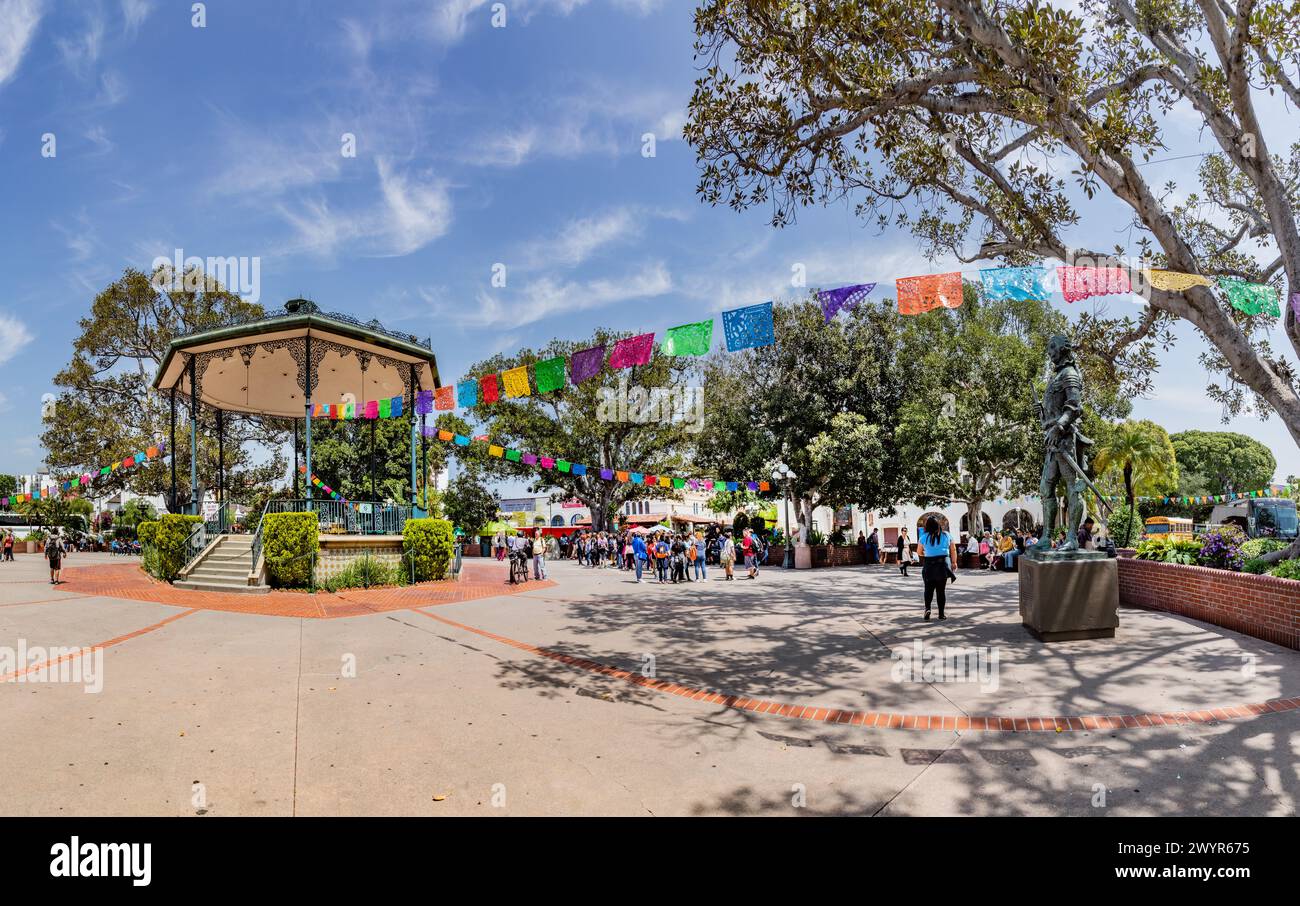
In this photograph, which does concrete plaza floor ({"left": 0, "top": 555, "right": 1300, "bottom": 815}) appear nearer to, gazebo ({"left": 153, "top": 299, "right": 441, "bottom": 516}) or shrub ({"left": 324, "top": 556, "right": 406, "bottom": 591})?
shrub ({"left": 324, "top": 556, "right": 406, "bottom": 591})

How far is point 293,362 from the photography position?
1962 cm

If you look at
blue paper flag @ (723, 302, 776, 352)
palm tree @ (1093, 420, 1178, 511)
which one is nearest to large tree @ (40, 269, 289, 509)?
blue paper flag @ (723, 302, 776, 352)

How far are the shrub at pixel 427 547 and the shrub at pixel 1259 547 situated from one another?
15.5 m

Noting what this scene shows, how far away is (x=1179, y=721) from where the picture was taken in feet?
16.7

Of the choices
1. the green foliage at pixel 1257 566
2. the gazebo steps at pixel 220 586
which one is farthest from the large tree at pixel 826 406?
the gazebo steps at pixel 220 586

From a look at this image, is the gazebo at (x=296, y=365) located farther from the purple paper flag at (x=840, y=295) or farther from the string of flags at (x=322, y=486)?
the purple paper flag at (x=840, y=295)

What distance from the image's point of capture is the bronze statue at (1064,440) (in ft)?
27.6

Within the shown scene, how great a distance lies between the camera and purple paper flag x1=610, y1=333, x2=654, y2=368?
12.8 m

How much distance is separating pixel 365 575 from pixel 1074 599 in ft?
44.6

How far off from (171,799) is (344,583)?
1180cm

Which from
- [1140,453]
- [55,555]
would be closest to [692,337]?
[55,555]

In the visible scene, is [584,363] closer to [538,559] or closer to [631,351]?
[631,351]
